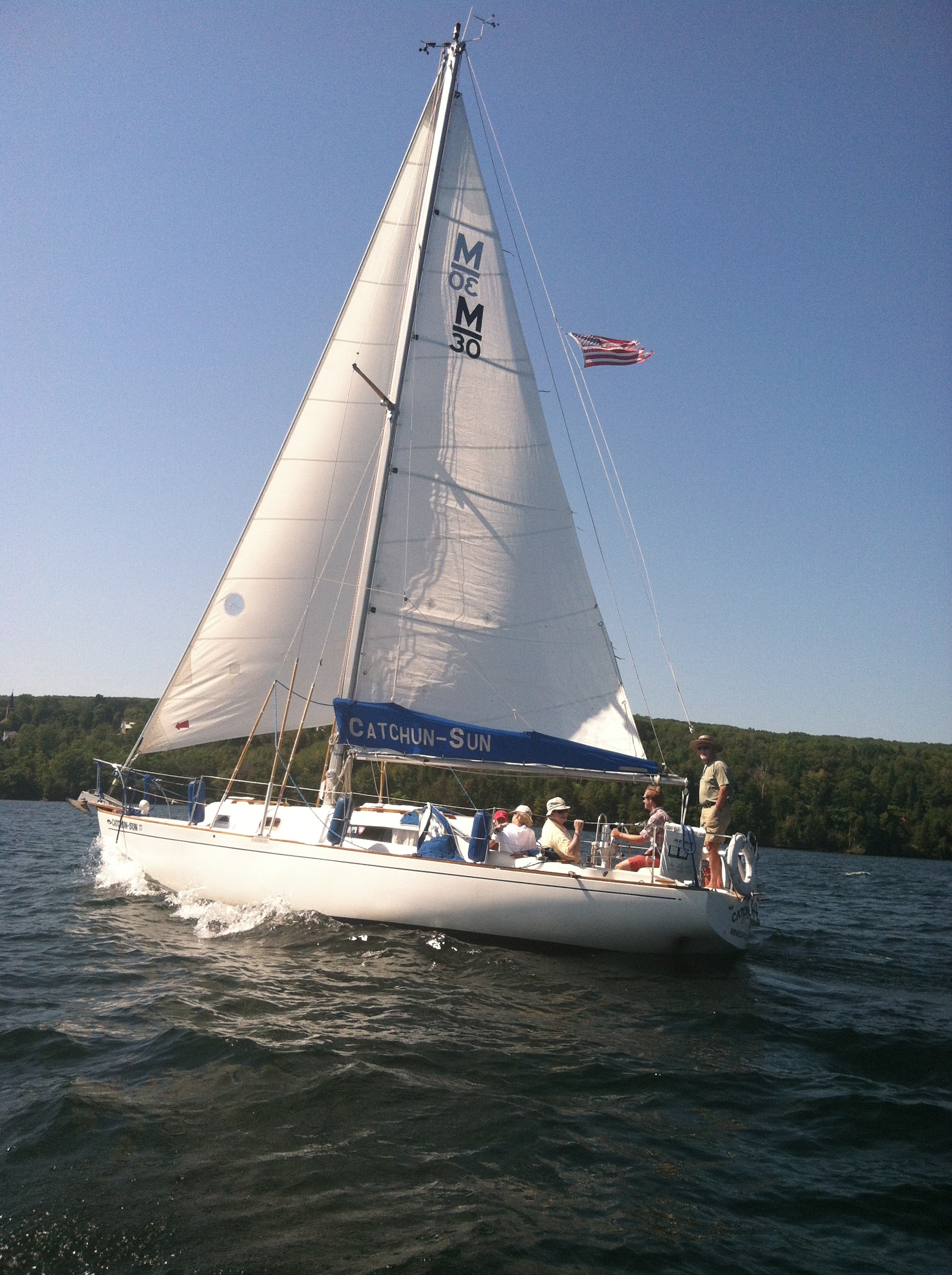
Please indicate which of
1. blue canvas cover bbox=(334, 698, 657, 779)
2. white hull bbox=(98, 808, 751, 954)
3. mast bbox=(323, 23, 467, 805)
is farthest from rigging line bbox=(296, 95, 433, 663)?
white hull bbox=(98, 808, 751, 954)

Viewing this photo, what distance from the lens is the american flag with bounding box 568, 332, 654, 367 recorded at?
1345 centimetres

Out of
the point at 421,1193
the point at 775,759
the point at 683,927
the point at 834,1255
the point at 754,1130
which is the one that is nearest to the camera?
the point at 834,1255

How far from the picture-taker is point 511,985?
27.5ft

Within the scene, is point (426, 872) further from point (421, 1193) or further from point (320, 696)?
point (421, 1193)

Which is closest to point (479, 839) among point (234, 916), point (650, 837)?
point (650, 837)

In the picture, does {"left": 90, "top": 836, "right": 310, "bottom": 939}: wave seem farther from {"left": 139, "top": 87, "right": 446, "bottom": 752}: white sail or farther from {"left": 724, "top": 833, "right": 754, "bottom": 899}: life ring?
{"left": 724, "top": 833, "right": 754, "bottom": 899}: life ring

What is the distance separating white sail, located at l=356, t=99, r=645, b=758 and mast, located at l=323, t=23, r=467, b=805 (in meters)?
0.14

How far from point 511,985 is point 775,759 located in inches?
2428

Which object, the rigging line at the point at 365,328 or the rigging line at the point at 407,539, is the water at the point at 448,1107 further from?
the rigging line at the point at 365,328

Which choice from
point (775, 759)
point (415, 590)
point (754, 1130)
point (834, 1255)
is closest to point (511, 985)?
point (754, 1130)

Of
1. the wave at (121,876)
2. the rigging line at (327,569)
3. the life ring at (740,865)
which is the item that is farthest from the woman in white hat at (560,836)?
the wave at (121,876)

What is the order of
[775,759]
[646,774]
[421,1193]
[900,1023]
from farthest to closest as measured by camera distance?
[775,759]
[646,774]
[900,1023]
[421,1193]

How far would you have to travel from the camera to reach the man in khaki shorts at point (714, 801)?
31.9ft

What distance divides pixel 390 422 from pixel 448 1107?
924 centimetres
